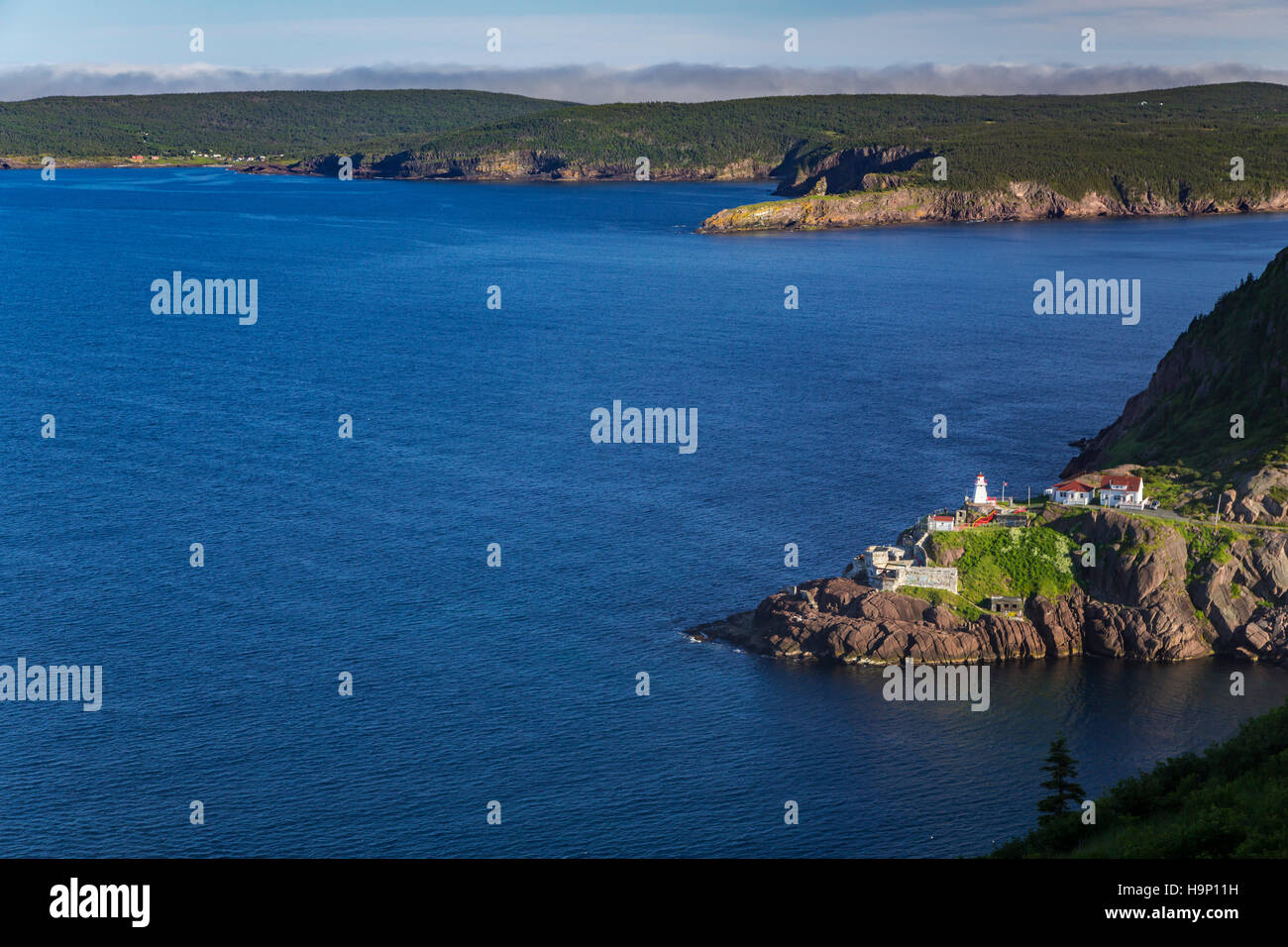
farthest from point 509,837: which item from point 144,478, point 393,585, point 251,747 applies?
point 144,478

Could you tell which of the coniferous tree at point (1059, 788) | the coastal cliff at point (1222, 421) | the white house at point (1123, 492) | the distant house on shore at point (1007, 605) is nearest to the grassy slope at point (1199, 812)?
A: the coniferous tree at point (1059, 788)

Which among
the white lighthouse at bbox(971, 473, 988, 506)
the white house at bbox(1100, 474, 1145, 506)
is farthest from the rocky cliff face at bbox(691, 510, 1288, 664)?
the white lighthouse at bbox(971, 473, 988, 506)

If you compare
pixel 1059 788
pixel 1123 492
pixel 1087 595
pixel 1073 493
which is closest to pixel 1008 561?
pixel 1087 595

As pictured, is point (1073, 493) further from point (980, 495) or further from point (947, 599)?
point (947, 599)

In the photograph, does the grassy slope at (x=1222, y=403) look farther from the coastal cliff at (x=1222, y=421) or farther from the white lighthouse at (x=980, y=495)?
the white lighthouse at (x=980, y=495)

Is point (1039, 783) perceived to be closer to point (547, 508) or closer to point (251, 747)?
point (251, 747)

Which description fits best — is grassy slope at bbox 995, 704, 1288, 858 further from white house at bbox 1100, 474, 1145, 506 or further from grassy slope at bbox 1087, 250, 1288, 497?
grassy slope at bbox 1087, 250, 1288, 497
